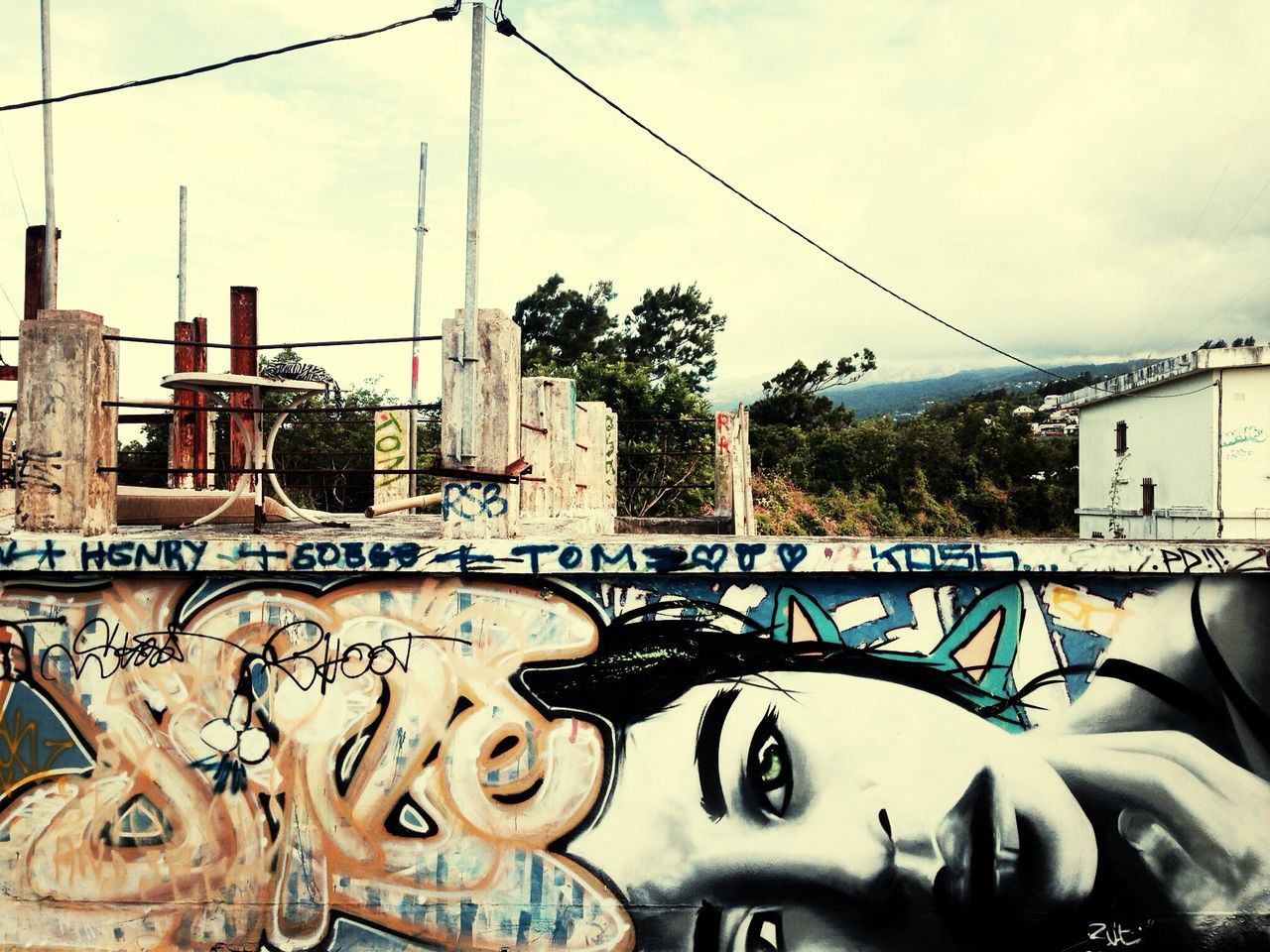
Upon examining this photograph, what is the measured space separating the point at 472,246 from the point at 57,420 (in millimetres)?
2359

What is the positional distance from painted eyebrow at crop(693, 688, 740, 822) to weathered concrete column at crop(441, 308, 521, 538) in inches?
55.8

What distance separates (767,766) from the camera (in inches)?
196

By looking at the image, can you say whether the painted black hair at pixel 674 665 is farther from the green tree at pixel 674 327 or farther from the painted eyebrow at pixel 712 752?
the green tree at pixel 674 327

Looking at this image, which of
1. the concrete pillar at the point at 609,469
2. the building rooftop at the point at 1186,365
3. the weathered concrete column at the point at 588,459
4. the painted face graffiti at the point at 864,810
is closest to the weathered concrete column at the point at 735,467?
the concrete pillar at the point at 609,469

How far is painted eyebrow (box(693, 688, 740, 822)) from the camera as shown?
16.3 ft

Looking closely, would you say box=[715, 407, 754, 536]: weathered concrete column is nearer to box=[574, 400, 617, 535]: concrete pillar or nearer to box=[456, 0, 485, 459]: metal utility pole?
box=[574, 400, 617, 535]: concrete pillar

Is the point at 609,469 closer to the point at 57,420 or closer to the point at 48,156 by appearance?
the point at 48,156

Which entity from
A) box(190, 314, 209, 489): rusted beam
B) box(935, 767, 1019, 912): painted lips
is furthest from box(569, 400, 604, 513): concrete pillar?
box(935, 767, 1019, 912): painted lips

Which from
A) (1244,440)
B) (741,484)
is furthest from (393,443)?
(1244,440)

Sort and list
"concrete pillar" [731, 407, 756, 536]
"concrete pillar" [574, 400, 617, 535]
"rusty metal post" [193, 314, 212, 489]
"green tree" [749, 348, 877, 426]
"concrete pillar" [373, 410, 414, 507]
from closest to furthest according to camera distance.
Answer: "rusty metal post" [193, 314, 212, 489] → "concrete pillar" [373, 410, 414, 507] → "concrete pillar" [574, 400, 617, 535] → "concrete pillar" [731, 407, 756, 536] → "green tree" [749, 348, 877, 426]

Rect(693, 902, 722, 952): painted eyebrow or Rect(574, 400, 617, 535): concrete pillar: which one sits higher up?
Rect(574, 400, 617, 535): concrete pillar

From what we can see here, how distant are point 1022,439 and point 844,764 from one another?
37.0 metres

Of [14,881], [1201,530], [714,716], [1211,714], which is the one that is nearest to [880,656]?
[714,716]

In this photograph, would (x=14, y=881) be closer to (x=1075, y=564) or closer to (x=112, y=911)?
(x=112, y=911)
